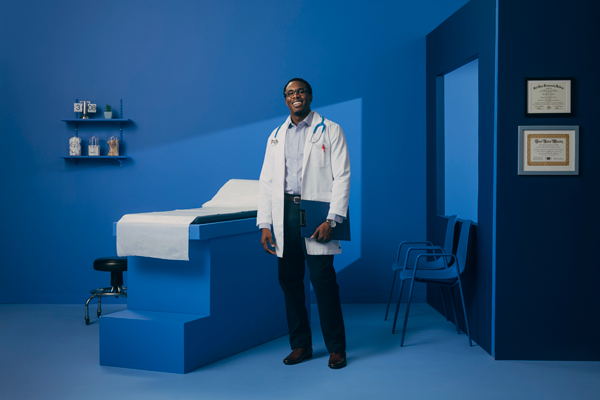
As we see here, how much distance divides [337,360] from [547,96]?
6.16 feet

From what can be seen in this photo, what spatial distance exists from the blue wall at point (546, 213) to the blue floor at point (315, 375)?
0.19 m

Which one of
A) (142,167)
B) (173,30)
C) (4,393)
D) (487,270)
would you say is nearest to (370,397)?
(487,270)

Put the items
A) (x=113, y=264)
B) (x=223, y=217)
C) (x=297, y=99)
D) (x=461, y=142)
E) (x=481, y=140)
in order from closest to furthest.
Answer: (x=297, y=99) → (x=223, y=217) → (x=481, y=140) → (x=113, y=264) → (x=461, y=142)

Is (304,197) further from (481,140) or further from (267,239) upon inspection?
(481,140)

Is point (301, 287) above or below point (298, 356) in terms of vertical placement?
above

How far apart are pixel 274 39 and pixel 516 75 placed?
2.33m

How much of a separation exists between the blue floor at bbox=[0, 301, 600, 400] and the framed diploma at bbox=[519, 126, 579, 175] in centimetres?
109

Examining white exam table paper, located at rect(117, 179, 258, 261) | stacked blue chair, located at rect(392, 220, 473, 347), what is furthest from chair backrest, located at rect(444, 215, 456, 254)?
white exam table paper, located at rect(117, 179, 258, 261)

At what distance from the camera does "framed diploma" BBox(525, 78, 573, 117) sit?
9.21 feet

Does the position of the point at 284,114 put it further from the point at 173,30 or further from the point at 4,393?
the point at 4,393

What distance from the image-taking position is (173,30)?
4.51 metres

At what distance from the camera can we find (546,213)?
2840 millimetres

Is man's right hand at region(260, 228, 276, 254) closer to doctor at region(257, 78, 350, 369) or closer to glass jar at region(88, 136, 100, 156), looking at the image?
doctor at region(257, 78, 350, 369)

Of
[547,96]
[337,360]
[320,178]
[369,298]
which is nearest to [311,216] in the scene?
[320,178]
